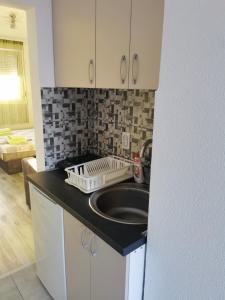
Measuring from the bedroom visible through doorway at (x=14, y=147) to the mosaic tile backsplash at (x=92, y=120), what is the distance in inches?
28.8

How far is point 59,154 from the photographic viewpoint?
6.04 feet

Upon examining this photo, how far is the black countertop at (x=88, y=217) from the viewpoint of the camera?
0.95m

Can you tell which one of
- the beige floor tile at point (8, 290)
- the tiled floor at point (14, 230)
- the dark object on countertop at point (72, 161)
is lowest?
the beige floor tile at point (8, 290)

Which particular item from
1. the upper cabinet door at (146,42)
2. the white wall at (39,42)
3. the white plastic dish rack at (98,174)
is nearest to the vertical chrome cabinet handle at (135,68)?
the upper cabinet door at (146,42)

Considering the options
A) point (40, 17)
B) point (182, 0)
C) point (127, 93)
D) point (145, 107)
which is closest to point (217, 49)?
point (182, 0)

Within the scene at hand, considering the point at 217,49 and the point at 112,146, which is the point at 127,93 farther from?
the point at 217,49

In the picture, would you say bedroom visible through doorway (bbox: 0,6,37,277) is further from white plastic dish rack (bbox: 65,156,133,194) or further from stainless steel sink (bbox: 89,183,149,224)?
stainless steel sink (bbox: 89,183,149,224)

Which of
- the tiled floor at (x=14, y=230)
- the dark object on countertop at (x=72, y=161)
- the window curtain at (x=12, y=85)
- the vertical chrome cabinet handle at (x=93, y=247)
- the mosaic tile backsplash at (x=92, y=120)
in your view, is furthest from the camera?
the window curtain at (x=12, y=85)

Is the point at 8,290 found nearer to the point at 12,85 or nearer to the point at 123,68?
the point at 123,68

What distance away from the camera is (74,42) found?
1438 mm

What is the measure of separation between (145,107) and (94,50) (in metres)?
0.49

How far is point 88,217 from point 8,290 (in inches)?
46.2

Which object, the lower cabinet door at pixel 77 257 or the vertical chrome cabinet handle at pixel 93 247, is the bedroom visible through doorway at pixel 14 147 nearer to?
the lower cabinet door at pixel 77 257

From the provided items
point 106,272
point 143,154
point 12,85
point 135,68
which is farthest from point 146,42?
point 12,85
